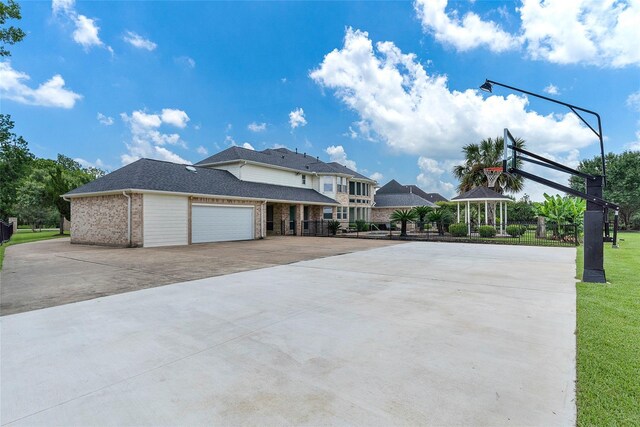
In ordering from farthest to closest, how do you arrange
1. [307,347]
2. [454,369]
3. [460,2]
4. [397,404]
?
[460,2] → [307,347] → [454,369] → [397,404]

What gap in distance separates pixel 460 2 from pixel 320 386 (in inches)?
735

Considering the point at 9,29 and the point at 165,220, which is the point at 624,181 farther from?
the point at 9,29

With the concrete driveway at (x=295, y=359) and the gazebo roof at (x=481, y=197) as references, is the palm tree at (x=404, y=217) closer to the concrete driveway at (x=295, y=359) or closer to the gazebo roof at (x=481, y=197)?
the gazebo roof at (x=481, y=197)

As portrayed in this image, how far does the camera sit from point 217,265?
33.5 ft

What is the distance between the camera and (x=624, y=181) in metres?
35.3

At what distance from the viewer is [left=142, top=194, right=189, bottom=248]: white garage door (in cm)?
1617

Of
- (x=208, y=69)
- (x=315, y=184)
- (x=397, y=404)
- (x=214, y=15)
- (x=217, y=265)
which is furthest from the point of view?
(x=315, y=184)

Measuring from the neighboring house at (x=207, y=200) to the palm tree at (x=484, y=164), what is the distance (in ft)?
38.9

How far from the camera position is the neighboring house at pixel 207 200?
A: 1634 cm

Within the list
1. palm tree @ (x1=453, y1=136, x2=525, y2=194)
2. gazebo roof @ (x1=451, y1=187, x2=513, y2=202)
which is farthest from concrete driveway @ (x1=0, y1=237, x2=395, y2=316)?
palm tree @ (x1=453, y1=136, x2=525, y2=194)

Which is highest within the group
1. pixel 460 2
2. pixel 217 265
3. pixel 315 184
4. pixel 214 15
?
pixel 214 15

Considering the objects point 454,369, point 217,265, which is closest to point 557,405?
point 454,369

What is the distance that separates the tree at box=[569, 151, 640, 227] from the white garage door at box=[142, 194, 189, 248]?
139 ft

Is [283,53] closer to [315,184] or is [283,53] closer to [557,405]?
→ [315,184]
